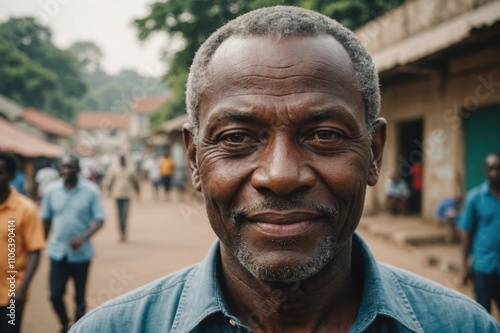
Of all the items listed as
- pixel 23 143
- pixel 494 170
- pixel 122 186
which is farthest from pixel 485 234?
pixel 23 143

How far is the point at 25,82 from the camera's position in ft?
86.3

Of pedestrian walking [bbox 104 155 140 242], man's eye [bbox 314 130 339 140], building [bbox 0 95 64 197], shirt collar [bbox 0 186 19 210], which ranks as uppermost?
building [bbox 0 95 64 197]

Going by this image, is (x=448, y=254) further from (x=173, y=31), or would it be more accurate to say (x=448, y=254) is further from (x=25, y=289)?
(x=173, y=31)

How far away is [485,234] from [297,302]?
3.26 meters

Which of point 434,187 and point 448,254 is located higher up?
point 434,187

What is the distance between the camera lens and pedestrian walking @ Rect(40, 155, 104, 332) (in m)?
4.42

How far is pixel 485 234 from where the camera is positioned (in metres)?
4.05

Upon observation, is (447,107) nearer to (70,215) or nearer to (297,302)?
(70,215)

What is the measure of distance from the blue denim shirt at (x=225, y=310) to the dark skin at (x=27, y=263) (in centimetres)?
245

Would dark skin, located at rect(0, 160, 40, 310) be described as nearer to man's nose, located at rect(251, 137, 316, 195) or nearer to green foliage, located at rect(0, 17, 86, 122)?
man's nose, located at rect(251, 137, 316, 195)

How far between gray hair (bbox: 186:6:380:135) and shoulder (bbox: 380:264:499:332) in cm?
57

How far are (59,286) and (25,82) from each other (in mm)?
25329

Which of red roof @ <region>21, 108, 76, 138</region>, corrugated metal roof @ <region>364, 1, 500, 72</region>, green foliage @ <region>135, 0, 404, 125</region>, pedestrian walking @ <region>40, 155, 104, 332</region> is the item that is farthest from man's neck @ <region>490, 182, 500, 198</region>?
red roof @ <region>21, 108, 76, 138</region>

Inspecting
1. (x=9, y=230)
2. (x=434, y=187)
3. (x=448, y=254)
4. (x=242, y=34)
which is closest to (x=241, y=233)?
(x=242, y=34)
